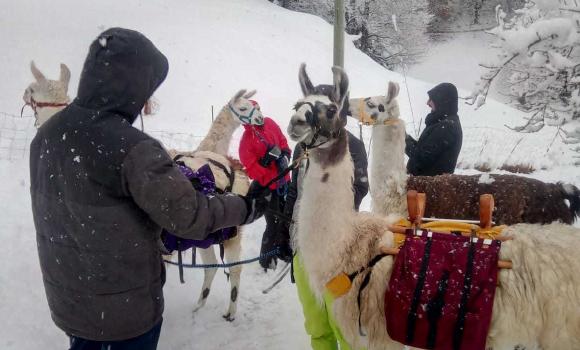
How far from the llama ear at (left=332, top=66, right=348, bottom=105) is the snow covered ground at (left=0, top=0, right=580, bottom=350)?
196 cm

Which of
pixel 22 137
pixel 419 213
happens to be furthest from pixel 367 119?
pixel 22 137

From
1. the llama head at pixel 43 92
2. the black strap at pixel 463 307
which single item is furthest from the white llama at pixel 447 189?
the llama head at pixel 43 92

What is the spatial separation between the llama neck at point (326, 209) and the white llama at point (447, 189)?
1.79 meters

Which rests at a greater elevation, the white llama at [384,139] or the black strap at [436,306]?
the white llama at [384,139]

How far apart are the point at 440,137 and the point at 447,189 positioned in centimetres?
72

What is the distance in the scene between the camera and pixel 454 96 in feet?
14.0

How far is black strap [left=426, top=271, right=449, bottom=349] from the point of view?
1836mm

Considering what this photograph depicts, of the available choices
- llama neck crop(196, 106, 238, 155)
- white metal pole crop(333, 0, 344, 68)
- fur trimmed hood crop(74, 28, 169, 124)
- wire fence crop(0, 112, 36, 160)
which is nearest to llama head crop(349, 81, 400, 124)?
llama neck crop(196, 106, 238, 155)

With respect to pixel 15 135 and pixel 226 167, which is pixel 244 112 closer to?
pixel 226 167

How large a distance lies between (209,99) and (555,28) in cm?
773

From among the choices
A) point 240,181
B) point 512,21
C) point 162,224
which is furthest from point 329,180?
point 512,21

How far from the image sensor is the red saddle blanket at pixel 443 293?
5.91 feet

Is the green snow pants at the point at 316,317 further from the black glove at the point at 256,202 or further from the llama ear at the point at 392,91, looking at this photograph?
the llama ear at the point at 392,91

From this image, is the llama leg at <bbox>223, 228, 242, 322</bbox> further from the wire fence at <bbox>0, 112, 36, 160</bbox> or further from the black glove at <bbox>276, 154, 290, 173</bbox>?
the wire fence at <bbox>0, 112, 36, 160</bbox>
